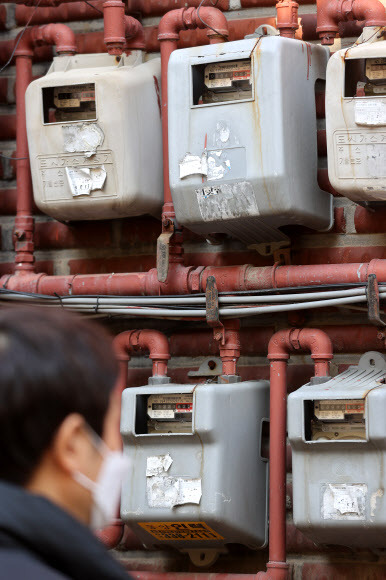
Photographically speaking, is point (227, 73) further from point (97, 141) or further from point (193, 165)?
point (97, 141)

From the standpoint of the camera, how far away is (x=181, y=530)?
2.72 metres

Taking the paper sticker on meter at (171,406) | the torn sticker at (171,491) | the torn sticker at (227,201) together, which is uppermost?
the torn sticker at (227,201)

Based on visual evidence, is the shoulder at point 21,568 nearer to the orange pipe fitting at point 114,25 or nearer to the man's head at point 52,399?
the man's head at point 52,399

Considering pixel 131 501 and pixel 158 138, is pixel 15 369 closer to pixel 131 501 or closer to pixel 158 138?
pixel 131 501

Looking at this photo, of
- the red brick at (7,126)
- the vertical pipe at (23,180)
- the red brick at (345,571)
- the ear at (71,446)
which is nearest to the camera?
the ear at (71,446)

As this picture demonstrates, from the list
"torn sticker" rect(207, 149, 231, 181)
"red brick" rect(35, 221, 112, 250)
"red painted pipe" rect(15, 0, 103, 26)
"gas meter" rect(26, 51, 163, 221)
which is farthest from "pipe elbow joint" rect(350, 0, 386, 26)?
"red brick" rect(35, 221, 112, 250)

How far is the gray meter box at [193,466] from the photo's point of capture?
2.66 metres

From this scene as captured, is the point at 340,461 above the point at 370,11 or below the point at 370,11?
below

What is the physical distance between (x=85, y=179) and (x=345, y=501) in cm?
112

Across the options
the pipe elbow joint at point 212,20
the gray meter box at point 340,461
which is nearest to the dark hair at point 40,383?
the gray meter box at point 340,461

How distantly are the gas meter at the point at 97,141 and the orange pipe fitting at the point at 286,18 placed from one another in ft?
1.35

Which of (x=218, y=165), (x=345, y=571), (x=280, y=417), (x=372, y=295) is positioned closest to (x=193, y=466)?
(x=280, y=417)

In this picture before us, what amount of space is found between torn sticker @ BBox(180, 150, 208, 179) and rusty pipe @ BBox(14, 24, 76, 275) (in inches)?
24.7

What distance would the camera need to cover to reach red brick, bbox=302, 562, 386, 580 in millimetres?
2770
